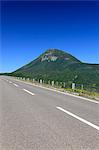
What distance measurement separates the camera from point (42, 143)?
18.2ft

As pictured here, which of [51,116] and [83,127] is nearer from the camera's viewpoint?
[83,127]

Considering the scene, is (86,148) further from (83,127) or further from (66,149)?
(83,127)

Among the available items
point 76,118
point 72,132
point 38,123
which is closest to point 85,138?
point 72,132

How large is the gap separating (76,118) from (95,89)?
39.9 feet

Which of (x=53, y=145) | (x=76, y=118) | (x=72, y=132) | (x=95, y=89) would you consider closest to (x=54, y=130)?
(x=72, y=132)

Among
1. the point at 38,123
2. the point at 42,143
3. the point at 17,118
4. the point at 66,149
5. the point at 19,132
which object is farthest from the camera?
the point at 17,118

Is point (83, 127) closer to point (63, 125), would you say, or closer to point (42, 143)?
point (63, 125)

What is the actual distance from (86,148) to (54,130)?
5.43 feet

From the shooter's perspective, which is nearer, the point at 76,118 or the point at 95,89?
the point at 76,118

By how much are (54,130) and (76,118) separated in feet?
6.89

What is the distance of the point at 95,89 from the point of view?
2056cm

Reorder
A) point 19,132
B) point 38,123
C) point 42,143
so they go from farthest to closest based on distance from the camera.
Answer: point 38,123 → point 19,132 → point 42,143

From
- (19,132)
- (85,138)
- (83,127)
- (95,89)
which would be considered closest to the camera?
(85,138)

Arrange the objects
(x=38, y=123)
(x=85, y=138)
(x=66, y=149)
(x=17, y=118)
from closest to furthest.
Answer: (x=66, y=149) < (x=85, y=138) < (x=38, y=123) < (x=17, y=118)
